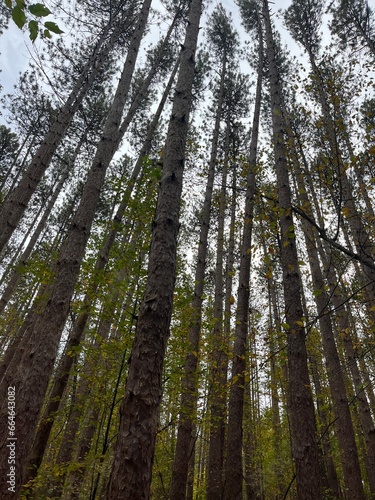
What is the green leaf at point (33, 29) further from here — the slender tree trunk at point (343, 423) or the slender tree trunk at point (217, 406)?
the slender tree trunk at point (343, 423)

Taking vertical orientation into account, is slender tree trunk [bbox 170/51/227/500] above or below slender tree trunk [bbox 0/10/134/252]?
below

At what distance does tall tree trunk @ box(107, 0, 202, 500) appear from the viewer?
1542 millimetres

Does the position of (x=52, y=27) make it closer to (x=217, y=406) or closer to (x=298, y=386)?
(x=298, y=386)

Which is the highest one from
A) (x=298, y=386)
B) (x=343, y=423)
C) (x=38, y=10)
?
(x=343, y=423)

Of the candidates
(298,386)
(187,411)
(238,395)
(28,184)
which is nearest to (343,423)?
(238,395)

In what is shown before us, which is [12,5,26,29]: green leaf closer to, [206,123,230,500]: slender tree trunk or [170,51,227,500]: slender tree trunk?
[170,51,227,500]: slender tree trunk

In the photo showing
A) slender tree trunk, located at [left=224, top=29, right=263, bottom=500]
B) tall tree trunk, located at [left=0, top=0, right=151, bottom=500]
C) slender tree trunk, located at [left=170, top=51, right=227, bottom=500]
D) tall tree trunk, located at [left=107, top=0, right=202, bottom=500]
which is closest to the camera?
tall tree trunk, located at [left=107, top=0, right=202, bottom=500]

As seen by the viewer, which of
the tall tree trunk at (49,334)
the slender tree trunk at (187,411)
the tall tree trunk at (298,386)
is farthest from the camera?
the slender tree trunk at (187,411)

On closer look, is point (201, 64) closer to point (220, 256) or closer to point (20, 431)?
point (220, 256)

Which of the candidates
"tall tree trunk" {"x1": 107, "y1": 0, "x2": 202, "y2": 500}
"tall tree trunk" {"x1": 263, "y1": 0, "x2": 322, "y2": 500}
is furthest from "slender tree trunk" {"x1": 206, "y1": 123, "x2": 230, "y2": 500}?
"tall tree trunk" {"x1": 107, "y1": 0, "x2": 202, "y2": 500}

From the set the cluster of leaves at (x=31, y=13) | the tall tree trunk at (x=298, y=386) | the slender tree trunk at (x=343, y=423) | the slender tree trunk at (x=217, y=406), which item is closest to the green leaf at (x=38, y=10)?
the cluster of leaves at (x=31, y=13)

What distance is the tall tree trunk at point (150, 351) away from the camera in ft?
5.06

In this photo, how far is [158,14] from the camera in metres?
12.0

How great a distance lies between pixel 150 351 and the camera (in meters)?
1.92
